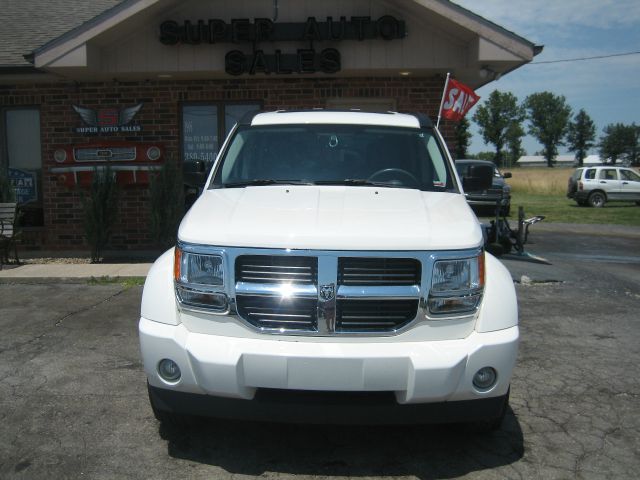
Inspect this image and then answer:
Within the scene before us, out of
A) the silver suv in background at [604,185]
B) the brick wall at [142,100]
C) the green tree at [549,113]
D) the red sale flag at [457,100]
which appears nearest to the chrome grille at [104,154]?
the brick wall at [142,100]

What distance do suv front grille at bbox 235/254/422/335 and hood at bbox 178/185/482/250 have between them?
89 mm

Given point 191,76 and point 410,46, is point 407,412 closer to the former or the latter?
point 410,46

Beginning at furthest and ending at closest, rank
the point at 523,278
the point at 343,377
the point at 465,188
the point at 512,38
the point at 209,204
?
1. the point at 512,38
2. the point at 523,278
3. the point at 465,188
4. the point at 209,204
5. the point at 343,377

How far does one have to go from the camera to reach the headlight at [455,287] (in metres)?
3.06

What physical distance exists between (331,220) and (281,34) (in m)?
7.08

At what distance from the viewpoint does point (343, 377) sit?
2902 millimetres

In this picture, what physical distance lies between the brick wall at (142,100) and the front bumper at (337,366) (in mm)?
7715

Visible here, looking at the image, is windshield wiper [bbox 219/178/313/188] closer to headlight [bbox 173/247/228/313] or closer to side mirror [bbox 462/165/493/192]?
headlight [bbox 173/247/228/313]

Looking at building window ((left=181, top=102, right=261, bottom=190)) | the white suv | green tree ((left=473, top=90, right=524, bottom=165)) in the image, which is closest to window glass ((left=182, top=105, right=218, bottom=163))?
building window ((left=181, top=102, right=261, bottom=190))

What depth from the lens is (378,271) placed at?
3.06 meters

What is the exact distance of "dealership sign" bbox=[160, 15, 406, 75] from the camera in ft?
31.0

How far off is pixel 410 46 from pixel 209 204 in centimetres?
682

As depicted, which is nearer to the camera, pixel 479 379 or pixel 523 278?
pixel 479 379

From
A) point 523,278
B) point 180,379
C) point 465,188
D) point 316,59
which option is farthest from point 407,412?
point 316,59
